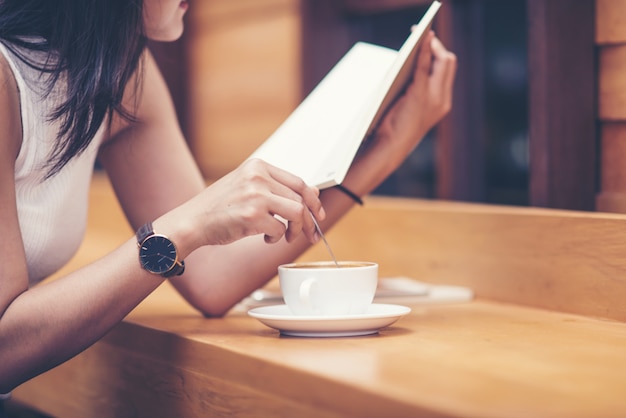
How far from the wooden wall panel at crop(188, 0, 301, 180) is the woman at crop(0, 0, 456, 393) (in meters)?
1.08

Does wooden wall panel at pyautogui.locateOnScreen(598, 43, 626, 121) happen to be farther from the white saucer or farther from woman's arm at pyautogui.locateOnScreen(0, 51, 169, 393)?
woman's arm at pyautogui.locateOnScreen(0, 51, 169, 393)

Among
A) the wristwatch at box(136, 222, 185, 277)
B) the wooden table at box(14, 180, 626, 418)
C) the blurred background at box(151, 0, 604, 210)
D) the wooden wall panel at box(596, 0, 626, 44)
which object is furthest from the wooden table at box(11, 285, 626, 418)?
the wooden wall panel at box(596, 0, 626, 44)

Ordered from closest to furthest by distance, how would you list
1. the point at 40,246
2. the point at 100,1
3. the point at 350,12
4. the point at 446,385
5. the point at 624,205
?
1. the point at 446,385
2. the point at 100,1
3. the point at 40,246
4. the point at 624,205
5. the point at 350,12

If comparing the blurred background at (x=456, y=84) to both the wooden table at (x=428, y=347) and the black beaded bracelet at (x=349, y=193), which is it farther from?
the black beaded bracelet at (x=349, y=193)

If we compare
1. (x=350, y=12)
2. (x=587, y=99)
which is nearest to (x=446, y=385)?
(x=587, y=99)

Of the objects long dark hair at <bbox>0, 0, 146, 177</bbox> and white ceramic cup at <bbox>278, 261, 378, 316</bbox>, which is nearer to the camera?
white ceramic cup at <bbox>278, 261, 378, 316</bbox>

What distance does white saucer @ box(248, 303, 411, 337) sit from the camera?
3.69ft

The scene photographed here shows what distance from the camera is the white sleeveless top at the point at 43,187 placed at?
4.14ft

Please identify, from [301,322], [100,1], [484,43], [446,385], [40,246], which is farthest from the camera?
[484,43]

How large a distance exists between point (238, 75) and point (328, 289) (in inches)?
74.6

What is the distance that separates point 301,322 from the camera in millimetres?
1130

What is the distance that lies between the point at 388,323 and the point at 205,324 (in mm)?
310

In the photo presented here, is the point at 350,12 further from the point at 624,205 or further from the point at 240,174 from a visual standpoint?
the point at 240,174

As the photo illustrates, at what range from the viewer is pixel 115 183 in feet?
5.22
